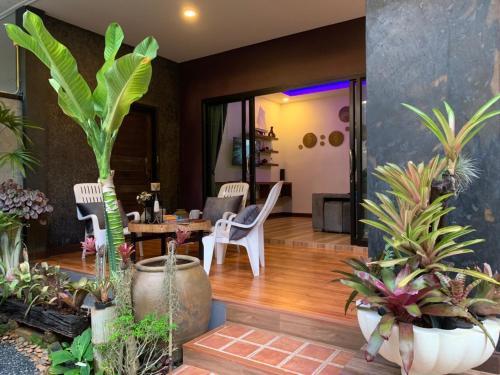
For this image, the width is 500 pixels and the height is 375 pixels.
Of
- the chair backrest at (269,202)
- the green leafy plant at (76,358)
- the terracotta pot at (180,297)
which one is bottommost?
the green leafy plant at (76,358)

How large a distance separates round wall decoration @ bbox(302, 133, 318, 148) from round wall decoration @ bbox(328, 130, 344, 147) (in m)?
0.41

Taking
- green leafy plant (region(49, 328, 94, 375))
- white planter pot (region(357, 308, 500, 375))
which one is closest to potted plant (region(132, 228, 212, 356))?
green leafy plant (region(49, 328, 94, 375))

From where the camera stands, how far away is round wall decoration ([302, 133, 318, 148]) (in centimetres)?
959

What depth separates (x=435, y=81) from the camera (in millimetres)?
2082

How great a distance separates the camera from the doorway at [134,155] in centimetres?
603

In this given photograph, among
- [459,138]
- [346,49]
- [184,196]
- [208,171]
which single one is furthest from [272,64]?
[459,138]

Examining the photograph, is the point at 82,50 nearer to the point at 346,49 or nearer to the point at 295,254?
the point at 346,49

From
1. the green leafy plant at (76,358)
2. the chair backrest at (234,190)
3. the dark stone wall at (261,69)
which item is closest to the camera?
the green leafy plant at (76,358)

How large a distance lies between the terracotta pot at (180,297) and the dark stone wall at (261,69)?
3.78 m

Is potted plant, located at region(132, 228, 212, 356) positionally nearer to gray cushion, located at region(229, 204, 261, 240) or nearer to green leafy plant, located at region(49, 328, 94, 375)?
green leafy plant, located at region(49, 328, 94, 375)

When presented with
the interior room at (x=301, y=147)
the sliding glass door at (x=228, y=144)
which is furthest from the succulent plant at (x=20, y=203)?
the interior room at (x=301, y=147)

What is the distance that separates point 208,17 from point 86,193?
9.38 ft

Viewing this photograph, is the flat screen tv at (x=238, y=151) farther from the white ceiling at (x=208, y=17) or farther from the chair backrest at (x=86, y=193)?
the chair backrest at (x=86, y=193)

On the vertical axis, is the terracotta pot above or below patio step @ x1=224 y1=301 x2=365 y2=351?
above
